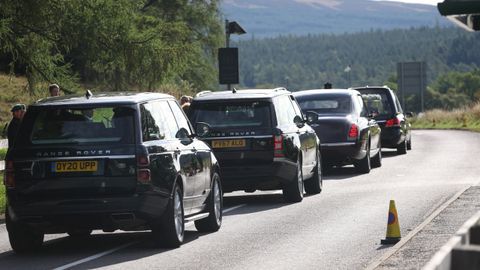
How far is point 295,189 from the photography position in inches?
782

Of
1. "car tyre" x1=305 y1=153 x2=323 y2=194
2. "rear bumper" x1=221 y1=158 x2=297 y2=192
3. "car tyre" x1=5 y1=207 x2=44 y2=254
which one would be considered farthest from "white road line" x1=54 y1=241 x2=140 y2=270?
"car tyre" x1=305 y1=153 x2=323 y2=194

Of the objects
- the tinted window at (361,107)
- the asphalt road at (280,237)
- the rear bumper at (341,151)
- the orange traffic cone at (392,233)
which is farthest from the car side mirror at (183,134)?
the tinted window at (361,107)

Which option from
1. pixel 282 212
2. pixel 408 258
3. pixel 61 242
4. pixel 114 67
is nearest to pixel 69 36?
pixel 114 67

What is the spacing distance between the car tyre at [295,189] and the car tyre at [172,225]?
578 cm

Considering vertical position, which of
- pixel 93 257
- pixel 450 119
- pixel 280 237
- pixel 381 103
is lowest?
pixel 450 119

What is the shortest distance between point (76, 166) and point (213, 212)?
9.01 ft

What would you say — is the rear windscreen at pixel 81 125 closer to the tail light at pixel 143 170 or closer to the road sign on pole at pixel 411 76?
the tail light at pixel 143 170

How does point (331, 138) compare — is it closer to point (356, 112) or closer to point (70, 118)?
point (356, 112)

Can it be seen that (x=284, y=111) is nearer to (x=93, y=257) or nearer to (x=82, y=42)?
(x=93, y=257)

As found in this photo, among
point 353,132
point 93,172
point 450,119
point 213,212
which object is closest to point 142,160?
point 93,172

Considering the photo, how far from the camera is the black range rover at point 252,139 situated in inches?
758

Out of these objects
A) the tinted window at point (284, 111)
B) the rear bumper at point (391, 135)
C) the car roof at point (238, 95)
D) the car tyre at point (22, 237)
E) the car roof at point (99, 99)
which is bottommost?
the rear bumper at point (391, 135)

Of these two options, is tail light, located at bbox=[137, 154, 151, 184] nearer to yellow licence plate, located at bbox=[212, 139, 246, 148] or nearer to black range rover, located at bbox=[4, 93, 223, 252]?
black range rover, located at bbox=[4, 93, 223, 252]

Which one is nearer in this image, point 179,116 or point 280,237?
point 280,237
